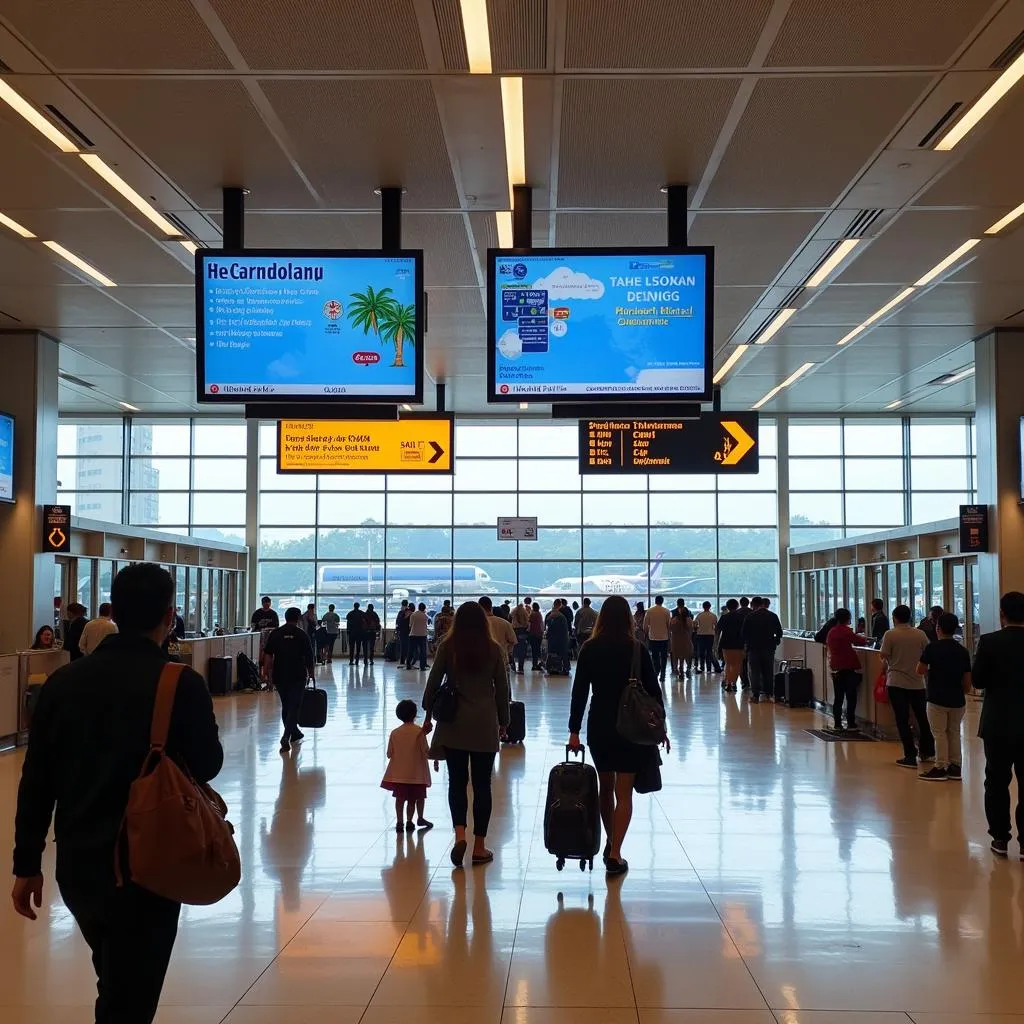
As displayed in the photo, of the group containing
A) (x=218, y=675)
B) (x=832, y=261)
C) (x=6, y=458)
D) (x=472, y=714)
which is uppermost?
(x=832, y=261)

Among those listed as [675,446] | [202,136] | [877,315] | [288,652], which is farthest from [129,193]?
[877,315]

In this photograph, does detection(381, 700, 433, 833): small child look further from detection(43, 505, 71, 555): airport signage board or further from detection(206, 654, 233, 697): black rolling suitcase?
detection(206, 654, 233, 697): black rolling suitcase

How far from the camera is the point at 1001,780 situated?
7.10 m

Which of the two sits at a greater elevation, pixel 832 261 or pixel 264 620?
pixel 832 261

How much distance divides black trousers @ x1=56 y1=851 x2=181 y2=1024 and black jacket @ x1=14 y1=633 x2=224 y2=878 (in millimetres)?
52

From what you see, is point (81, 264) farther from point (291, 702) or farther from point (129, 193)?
point (291, 702)

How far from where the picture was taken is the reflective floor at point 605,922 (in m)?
4.44

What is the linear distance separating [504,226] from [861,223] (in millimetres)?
3470

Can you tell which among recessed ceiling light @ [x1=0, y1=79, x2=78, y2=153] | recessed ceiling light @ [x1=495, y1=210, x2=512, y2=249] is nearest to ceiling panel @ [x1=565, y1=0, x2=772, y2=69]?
recessed ceiling light @ [x1=495, y1=210, x2=512, y2=249]

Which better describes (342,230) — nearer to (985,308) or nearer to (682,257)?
(682,257)

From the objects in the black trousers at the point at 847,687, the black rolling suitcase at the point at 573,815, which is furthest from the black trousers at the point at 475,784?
the black trousers at the point at 847,687

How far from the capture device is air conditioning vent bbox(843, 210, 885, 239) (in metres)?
10.5

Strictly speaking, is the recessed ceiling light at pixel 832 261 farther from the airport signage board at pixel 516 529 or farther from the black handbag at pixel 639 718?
the airport signage board at pixel 516 529

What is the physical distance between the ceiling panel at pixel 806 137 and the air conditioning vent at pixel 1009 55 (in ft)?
1.42
